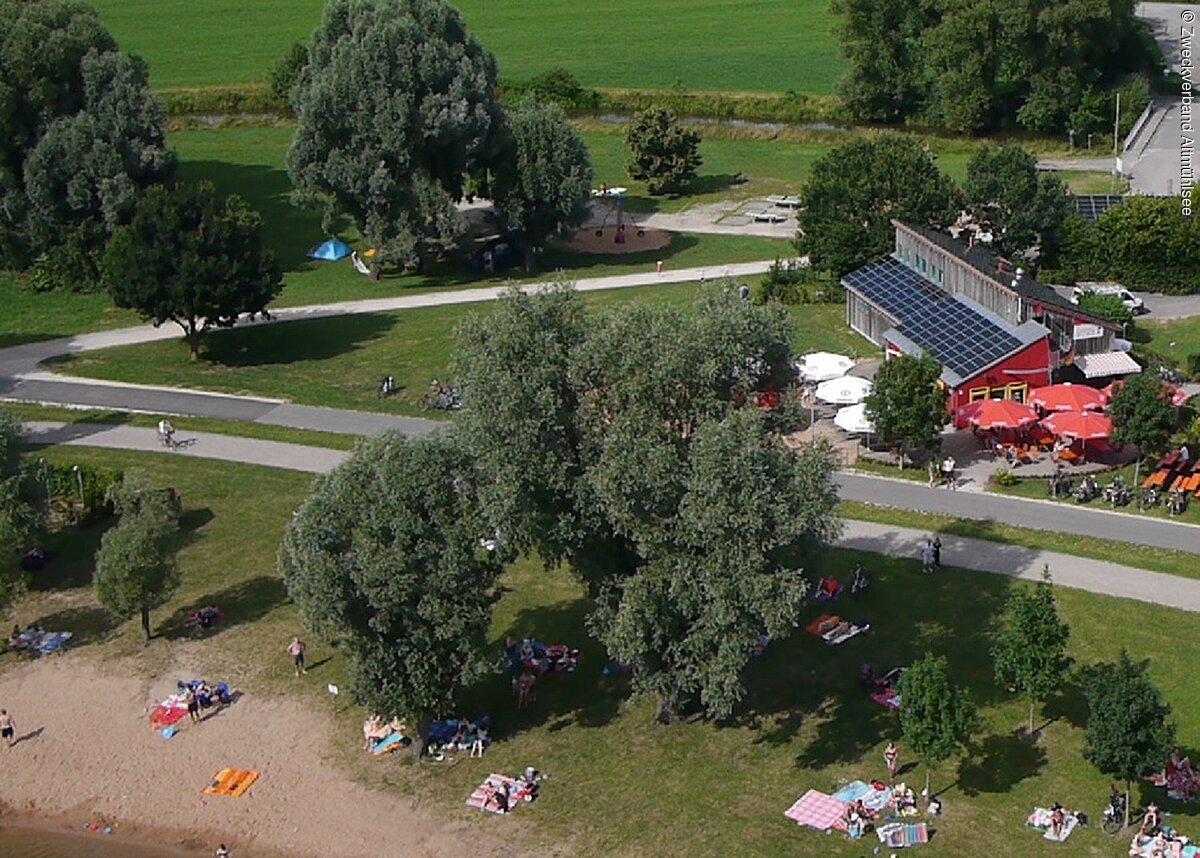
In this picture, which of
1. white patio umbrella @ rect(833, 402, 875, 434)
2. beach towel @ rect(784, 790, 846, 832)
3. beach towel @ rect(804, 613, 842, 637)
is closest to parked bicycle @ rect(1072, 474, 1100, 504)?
white patio umbrella @ rect(833, 402, 875, 434)

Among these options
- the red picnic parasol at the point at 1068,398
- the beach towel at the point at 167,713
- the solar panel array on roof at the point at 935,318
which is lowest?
the beach towel at the point at 167,713

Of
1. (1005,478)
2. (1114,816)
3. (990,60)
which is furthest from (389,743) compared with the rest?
(990,60)

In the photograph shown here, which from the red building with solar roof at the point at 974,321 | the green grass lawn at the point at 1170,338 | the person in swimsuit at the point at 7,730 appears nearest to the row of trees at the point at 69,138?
the red building with solar roof at the point at 974,321

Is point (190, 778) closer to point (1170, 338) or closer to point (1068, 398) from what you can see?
point (1068, 398)

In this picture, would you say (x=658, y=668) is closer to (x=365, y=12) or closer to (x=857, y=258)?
(x=857, y=258)

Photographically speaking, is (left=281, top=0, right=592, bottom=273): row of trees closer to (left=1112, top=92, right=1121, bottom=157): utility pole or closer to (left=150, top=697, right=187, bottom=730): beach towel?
(left=1112, top=92, right=1121, bottom=157): utility pole

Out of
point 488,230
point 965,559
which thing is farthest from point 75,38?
point 965,559

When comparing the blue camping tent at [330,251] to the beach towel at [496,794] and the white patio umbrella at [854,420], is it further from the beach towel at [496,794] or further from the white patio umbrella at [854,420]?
the beach towel at [496,794]
